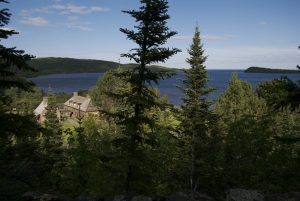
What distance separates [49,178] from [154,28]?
2529 centimetres

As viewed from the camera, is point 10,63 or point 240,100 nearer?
point 10,63

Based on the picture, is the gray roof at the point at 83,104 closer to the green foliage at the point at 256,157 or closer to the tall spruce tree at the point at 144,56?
the green foliage at the point at 256,157

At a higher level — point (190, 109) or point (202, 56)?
point (202, 56)

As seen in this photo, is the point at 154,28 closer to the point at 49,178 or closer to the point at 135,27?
the point at 135,27

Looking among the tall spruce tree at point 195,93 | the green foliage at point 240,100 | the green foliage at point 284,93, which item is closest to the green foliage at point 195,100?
the tall spruce tree at point 195,93

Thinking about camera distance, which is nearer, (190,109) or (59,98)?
(190,109)

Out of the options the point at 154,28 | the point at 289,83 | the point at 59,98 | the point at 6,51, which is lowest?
the point at 59,98

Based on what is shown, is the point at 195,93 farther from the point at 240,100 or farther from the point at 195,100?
the point at 240,100

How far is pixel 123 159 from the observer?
17.8 meters

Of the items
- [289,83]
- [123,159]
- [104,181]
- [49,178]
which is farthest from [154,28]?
[49,178]

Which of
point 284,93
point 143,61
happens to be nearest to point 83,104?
point 143,61

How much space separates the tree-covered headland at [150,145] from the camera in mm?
13078

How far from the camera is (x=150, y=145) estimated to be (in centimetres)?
3372

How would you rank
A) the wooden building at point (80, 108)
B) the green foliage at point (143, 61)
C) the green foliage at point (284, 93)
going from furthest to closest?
1. the wooden building at point (80, 108)
2. the green foliage at point (143, 61)
3. the green foliage at point (284, 93)
